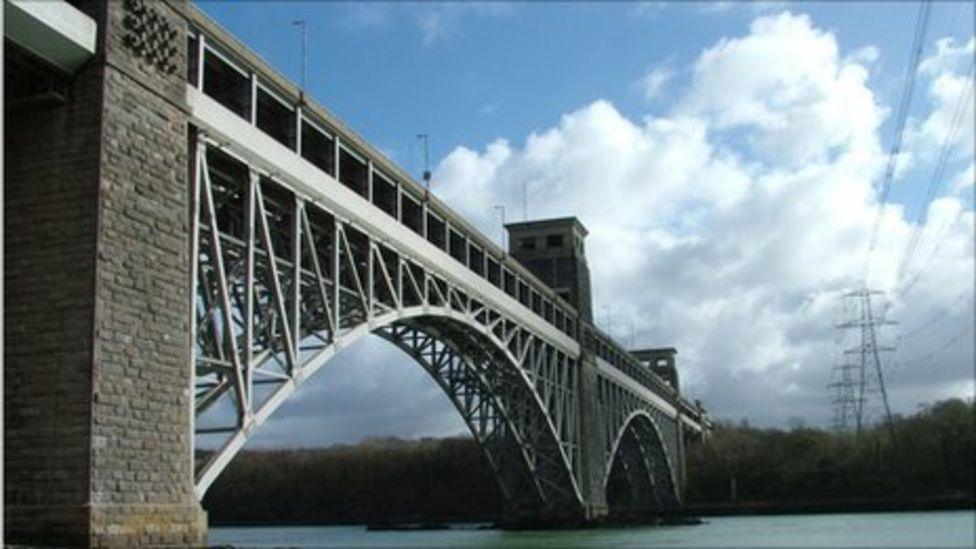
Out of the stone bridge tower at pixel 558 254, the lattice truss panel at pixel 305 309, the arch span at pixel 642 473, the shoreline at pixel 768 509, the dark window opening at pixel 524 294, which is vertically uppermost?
the stone bridge tower at pixel 558 254

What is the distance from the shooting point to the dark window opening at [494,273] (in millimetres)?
49312

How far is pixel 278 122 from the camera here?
2856 centimetres

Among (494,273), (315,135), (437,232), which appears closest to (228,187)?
(315,135)

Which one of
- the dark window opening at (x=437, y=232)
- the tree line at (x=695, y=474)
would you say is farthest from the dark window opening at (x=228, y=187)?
the tree line at (x=695, y=474)

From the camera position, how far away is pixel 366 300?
102ft

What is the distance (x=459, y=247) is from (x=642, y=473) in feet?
208

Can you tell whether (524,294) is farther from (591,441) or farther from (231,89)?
(231,89)

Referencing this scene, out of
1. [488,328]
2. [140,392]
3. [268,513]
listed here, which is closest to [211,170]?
[140,392]

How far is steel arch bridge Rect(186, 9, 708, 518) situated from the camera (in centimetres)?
2342

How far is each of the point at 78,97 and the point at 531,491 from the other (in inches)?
1889

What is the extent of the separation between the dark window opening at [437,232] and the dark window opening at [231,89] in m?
14.9

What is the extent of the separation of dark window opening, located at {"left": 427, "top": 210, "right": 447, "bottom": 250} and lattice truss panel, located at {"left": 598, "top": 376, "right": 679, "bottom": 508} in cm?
4046

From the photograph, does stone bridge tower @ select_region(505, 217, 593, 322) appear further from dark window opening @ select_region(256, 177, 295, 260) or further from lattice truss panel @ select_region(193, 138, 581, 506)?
dark window opening @ select_region(256, 177, 295, 260)

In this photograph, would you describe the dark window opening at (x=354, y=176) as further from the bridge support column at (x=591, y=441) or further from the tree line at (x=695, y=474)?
the tree line at (x=695, y=474)
